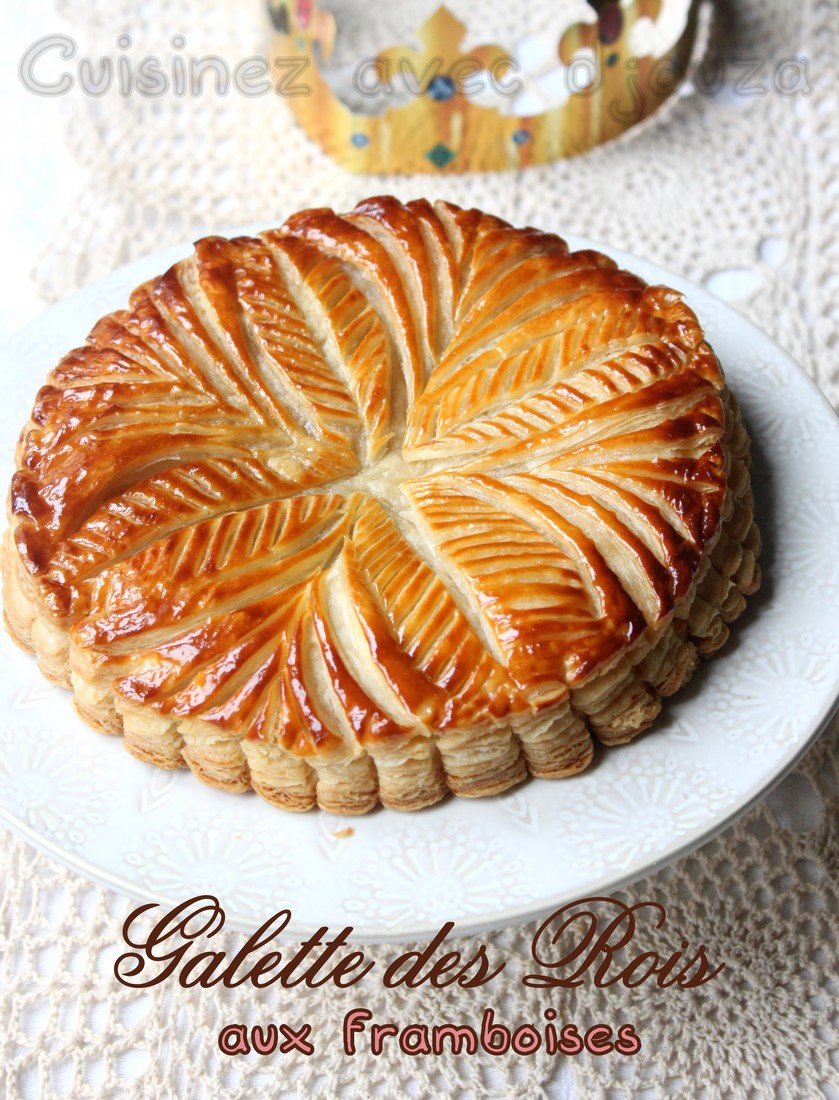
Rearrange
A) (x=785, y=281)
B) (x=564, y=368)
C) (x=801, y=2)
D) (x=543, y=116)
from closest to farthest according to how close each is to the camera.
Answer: (x=564, y=368), (x=785, y=281), (x=543, y=116), (x=801, y=2)

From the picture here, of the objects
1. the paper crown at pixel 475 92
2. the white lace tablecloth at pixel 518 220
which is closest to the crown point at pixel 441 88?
the paper crown at pixel 475 92

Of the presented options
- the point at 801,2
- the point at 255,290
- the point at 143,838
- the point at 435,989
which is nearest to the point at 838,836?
the point at 435,989

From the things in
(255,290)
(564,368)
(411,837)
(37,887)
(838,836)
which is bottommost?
(838,836)

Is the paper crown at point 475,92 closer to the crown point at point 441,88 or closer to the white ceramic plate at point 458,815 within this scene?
the crown point at point 441,88

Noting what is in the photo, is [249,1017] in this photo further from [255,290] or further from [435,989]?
[255,290]

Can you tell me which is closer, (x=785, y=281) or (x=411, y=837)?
(x=411, y=837)
